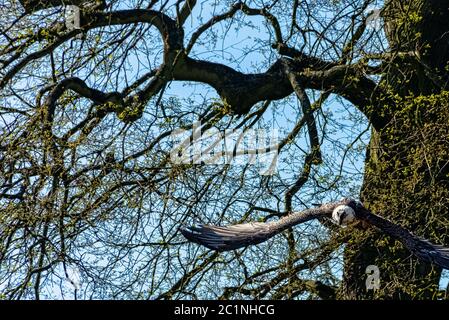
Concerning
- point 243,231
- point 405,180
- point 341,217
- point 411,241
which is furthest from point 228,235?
point 405,180

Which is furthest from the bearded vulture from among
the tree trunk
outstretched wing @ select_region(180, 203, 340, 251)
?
the tree trunk

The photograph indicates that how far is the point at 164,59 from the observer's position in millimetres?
13453

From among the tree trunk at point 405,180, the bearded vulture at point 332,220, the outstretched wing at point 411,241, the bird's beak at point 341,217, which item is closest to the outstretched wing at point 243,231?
the bearded vulture at point 332,220

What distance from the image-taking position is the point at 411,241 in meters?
11.8

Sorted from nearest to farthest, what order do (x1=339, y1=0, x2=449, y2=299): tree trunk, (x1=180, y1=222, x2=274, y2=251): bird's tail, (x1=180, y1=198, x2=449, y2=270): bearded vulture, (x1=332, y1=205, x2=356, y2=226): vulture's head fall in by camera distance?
(x1=180, y1=222, x2=274, y2=251): bird's tail
(x1=180, y1=198, x2=449, y2=270): bearded vulture
(x1=332, y1=205, x2=356, y2=226): vulture's head
(x1=339, y1=0, x2=449, y2=299): tree trunk

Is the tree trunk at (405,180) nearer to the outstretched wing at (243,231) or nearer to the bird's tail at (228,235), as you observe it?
the outstretched wing at (243,231)

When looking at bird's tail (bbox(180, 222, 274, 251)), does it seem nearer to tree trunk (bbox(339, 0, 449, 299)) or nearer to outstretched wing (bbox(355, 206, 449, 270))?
outstretched wing (bbox(355, 206, 449, 270))

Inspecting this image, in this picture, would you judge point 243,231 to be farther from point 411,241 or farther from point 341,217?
point 411,241

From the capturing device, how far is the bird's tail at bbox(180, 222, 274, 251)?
37.4ft

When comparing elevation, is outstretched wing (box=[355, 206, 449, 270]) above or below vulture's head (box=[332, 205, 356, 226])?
below

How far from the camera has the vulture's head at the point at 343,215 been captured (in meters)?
11.9

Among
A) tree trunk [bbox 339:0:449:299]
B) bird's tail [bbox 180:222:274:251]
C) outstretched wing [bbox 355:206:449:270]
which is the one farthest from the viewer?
tree trunk [bbox 339:0:449:299]

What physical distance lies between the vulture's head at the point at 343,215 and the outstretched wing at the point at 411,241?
6 centimetres
